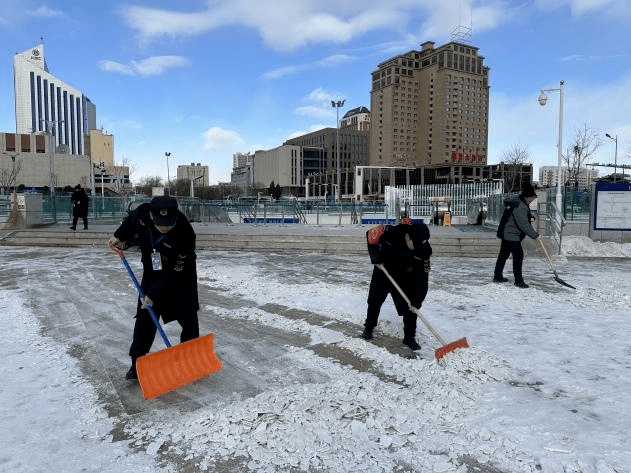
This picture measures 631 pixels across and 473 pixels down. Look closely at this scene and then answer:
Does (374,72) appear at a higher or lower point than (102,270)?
higher

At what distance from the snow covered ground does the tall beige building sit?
14369 cm

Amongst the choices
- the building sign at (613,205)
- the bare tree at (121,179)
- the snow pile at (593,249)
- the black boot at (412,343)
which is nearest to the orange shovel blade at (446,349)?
the black boot at (412,343)

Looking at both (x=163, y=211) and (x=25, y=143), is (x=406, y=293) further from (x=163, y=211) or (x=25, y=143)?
(x=25, y=143)

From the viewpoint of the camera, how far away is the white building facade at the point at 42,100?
5305 inches

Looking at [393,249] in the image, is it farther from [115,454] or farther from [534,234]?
[534,234]

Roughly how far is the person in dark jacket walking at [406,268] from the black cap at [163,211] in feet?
7.13

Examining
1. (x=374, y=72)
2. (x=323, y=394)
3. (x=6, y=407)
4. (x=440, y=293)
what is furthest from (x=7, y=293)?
(x=374, y=72)

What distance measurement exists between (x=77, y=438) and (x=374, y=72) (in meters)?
172

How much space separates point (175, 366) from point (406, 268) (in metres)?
2.46

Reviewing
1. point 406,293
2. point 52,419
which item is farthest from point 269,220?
point 52,419

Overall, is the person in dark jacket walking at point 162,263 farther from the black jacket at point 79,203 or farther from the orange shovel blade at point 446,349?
the black jacket at point 79,203

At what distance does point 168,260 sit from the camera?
12.8 feet

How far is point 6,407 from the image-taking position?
3.61 meters

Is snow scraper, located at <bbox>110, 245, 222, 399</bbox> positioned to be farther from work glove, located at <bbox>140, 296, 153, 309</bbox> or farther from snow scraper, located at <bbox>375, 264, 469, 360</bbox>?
snow scraper, located at <bbox>375, 264, 469, 360</bbox>
